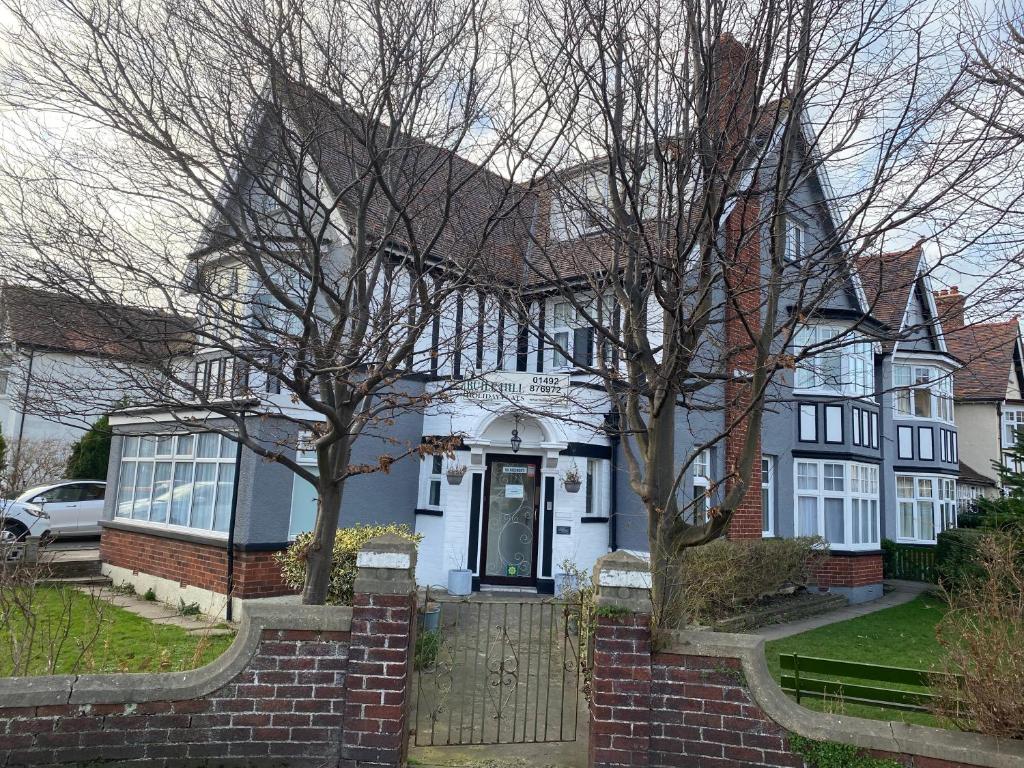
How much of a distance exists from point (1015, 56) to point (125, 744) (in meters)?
9.39

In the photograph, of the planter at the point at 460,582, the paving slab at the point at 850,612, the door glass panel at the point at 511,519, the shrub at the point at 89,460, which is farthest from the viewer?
the shrub at the point at 89,460

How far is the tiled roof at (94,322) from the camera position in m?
6.25

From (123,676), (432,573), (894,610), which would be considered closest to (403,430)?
(432,573)

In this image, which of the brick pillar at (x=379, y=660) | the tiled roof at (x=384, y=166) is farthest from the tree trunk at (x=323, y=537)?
the tiled roof at (x=384, y=166)

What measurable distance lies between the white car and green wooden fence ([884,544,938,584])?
22.7 m

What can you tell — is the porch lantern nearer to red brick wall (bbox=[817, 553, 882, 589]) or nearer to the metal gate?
the metal gate

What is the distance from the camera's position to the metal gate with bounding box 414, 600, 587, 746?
5598 millimetres

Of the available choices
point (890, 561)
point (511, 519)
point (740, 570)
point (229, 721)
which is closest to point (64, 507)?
point (511, 519)

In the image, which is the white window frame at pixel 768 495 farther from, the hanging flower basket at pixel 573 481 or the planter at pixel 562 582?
the planter at pixel 562 582

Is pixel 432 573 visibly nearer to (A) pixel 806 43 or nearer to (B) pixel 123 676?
(B) pixel 123 676

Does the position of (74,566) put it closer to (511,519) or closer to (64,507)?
(64,507)

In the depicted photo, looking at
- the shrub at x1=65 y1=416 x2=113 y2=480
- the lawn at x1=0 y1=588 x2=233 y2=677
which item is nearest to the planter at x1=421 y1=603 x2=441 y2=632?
the lawn at x1=0 y1=588 x2=233 y2=677

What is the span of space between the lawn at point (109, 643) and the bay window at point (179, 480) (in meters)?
1.91

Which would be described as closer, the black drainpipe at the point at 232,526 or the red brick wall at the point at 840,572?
the black drainpipe at the point at 232,526
